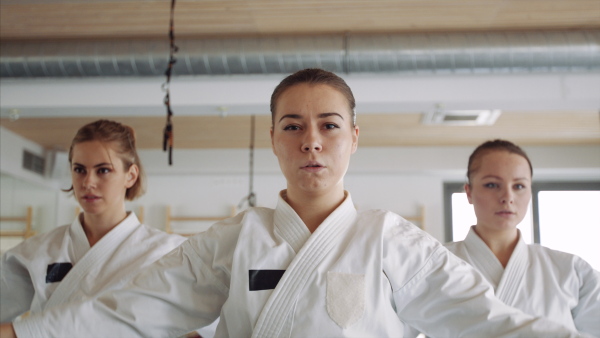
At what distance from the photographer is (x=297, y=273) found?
49.9 inches

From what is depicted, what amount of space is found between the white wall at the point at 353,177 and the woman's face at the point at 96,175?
4965mm

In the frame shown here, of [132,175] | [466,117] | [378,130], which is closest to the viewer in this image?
[132,175]

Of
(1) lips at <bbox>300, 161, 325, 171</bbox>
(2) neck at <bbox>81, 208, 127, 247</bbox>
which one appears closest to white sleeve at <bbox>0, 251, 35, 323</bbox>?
(2) neck at <bbox>81, 208, 127, 247</bbox>

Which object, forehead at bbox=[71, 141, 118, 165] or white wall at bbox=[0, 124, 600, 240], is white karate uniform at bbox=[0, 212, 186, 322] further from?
white wall at bbox=[0, 124, 600, 240]

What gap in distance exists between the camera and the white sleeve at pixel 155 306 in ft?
4.20

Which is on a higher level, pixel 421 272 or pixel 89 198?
pixel 89 198

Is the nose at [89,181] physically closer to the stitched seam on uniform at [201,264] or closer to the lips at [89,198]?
the lips at [89,198]

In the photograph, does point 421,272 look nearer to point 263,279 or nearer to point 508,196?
point 263,279

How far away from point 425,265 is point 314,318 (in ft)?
0.85

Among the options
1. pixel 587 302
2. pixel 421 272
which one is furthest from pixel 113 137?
pixel 587 302

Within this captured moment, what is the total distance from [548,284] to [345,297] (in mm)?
1122

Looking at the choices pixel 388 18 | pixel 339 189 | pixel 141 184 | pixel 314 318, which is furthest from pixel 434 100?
pixel 314 318

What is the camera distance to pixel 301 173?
51.7 inches

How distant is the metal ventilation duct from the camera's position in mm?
3352
